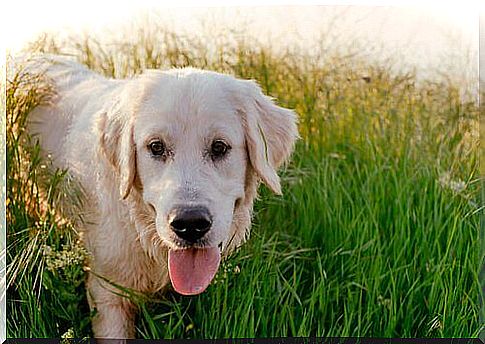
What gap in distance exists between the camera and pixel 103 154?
9.57 ft

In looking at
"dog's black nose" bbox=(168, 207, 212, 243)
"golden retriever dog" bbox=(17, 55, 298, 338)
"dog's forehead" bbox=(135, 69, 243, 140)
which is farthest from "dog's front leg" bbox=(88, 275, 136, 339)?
"dog's forehead" bbox=(135, 69, 243, 140)

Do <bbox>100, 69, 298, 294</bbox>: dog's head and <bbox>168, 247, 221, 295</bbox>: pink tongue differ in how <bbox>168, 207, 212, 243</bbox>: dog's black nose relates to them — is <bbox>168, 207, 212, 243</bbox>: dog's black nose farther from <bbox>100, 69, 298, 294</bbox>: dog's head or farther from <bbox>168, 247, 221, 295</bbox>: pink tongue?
<bbox>168, 247, 221, 295</bbox>: pink tongue

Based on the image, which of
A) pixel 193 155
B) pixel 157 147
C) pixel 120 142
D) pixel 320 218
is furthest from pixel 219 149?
pixel 320 218

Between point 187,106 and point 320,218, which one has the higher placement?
point 187,106

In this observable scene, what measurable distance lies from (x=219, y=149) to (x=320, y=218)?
0.97 metres

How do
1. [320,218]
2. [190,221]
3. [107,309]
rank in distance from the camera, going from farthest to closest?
[320,218] < [107,309] < [190,221]

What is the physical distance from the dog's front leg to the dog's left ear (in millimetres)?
769

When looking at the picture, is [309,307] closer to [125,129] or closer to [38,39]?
[125,129]

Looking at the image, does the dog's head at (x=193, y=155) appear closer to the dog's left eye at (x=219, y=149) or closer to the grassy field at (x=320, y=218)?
the dog's left eye at (x=219, y=149)

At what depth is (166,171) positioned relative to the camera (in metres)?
2.65

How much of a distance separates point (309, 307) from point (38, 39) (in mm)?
1604

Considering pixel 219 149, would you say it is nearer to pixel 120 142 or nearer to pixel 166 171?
pixel 166 171

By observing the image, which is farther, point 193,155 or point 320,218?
point 320,218

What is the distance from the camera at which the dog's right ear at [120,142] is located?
9.09 ft
